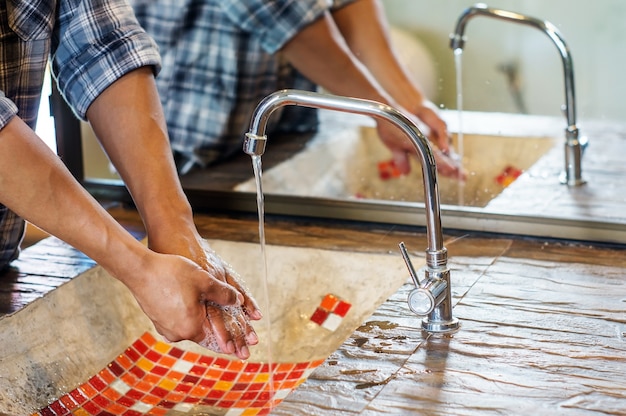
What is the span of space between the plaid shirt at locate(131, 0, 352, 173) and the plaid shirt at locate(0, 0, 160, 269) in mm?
458

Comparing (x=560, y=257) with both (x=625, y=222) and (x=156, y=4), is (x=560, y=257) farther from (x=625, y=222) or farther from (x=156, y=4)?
(x=156, y=4)

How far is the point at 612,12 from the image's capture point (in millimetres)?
1480

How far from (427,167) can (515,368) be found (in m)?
0.24

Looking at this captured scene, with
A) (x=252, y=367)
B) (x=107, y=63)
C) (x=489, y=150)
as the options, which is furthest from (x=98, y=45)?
(x=489, y=150)

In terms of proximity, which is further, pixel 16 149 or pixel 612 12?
pixel 612 12

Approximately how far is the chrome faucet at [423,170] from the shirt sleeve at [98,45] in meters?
0.23

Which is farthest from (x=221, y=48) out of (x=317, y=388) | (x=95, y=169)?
(x=317, y=388)

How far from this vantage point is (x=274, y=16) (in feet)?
5.45

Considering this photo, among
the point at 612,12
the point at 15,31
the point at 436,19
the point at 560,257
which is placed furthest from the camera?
the point at 436,19

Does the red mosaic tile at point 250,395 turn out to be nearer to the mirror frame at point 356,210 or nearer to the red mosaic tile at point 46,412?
the red mosaic tile at point 46,412

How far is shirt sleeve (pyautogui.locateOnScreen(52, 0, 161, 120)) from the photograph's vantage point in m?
1.23

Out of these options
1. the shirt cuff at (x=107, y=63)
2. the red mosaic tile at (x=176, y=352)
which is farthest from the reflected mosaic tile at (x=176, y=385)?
the shirt cuff at (x=107, y=63)

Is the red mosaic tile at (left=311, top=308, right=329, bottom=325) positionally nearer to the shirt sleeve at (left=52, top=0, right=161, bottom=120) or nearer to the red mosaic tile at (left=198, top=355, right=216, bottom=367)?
the red mosaic tile at (left=198, top=355, right=216, bottom=367)

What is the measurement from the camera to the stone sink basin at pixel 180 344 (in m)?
1.24
